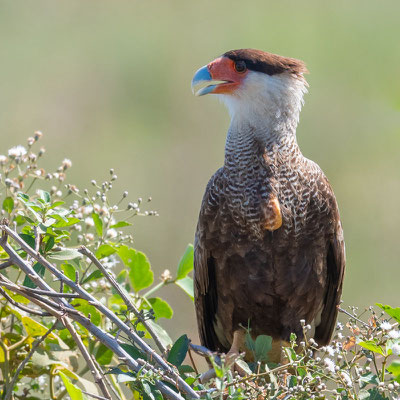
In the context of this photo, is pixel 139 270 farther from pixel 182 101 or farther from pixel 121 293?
pixel 182 101

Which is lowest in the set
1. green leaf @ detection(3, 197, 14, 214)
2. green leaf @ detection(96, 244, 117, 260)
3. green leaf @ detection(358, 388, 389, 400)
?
green leaf @ detection(358, 388, 389, 400)

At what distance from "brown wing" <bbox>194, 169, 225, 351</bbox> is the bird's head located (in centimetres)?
38

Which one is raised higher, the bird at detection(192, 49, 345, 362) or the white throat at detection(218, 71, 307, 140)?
the white throat at detection(218, 71, 307, 140)

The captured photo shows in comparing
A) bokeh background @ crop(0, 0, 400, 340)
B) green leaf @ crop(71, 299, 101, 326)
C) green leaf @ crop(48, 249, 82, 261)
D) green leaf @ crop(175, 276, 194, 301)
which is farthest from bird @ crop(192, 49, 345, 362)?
bokeh background @ crop(0, 0, 400, 340)

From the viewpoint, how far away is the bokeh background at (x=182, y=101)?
25.0 ft

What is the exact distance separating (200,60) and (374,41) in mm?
2085

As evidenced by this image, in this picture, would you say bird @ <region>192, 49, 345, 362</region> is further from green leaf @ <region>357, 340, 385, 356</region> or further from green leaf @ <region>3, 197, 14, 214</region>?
green leaf @ <region>357, 340, 385, 356</region>

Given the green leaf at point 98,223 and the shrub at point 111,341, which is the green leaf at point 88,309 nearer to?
the shrub at point 111,341

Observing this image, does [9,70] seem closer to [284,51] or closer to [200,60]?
[200,60]

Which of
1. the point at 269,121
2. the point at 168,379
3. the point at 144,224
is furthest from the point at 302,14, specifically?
the point at 168,379

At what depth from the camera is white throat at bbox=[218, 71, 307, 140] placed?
4215 mm

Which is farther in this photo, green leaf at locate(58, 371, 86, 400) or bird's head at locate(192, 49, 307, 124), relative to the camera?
bird's head at locate(192, 49, 307, 124)

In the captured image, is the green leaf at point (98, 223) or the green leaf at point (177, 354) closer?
the green leaf at point (177, 354)

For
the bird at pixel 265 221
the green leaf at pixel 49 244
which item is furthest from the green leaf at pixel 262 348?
the bird at pixel 265 221
